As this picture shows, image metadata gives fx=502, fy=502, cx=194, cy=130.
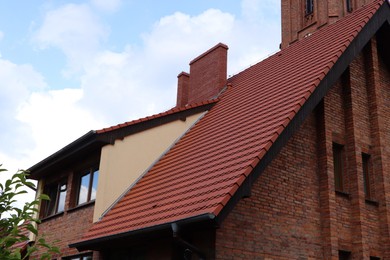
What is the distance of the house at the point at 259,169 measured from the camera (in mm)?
8453

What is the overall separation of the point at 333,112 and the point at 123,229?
202 inches

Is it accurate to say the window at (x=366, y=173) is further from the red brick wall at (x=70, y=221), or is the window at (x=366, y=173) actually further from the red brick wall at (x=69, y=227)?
the red brick wall at (x=69, y=227)

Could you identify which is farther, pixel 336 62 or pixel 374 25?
pixel 374 25

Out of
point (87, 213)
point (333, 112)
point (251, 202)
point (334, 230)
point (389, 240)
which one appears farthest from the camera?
point (87, 213)

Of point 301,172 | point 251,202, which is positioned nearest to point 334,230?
point 301,172

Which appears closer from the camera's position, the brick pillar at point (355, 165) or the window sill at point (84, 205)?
the brick pillar at point (355, 165)

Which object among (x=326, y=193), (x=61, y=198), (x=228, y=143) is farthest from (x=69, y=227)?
(x=326, y=193)

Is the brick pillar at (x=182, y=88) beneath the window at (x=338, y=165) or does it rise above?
above

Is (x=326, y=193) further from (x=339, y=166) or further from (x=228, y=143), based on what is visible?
(x=228, y=143)

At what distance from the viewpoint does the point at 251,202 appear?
346 inches

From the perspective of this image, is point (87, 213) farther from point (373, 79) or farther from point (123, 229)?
point (373, 79)

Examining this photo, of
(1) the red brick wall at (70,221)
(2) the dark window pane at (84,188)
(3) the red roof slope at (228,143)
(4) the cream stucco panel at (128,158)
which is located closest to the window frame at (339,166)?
(3) the red roof slope at (228,143)

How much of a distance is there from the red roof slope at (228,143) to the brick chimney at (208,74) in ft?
5.21

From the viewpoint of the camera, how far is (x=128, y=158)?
1183 cm
